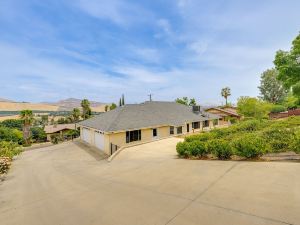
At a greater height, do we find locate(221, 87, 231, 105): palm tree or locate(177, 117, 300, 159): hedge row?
locate(221, 87, 231, 105): palm tree

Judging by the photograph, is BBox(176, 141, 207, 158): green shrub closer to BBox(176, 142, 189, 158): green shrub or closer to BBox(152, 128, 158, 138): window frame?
BBox(176, 142, 189, 158): green shrub

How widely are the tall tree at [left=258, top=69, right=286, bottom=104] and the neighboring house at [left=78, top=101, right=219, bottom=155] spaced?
43366mm

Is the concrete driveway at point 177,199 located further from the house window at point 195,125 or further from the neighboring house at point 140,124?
the house window at point 195,125

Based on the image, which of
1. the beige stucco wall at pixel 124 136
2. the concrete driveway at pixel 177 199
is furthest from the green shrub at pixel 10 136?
the concrete driveway at pixel 177 199

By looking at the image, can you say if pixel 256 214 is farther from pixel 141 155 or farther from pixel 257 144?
pixel 141 155

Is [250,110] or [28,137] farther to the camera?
[28,137]

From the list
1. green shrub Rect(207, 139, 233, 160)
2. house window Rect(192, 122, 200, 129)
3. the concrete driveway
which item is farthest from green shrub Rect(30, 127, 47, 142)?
green shrub Rect(207, 139, 233, 160)

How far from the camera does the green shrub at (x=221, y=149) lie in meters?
11.3

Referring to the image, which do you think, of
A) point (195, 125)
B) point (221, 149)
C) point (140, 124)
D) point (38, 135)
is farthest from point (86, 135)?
point (38, 135)

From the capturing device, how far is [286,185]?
6.40 m

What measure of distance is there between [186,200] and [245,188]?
2101 mm

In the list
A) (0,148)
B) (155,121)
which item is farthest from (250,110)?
(0,148)

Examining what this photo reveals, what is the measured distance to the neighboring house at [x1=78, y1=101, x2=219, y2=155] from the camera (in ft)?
75.2

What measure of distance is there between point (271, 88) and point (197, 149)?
7060 cm
